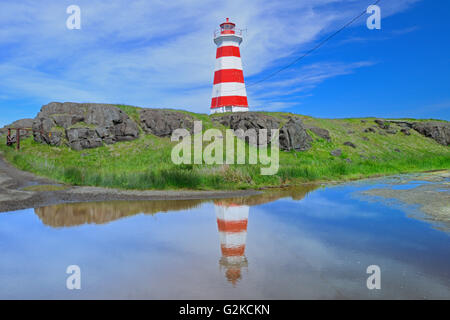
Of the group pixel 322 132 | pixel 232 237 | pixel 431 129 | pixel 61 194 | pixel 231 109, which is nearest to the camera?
pixel 232 237

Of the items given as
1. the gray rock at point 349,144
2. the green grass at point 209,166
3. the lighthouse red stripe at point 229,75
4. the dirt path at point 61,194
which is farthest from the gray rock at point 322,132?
the dirt path at point 61,194

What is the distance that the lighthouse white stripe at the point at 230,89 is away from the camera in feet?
123

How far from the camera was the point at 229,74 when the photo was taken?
3716cm

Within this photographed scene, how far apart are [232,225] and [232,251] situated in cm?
258

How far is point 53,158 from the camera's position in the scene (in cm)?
2566

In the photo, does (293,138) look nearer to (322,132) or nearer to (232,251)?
(322,132)

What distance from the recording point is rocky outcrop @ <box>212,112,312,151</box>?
3136 cm

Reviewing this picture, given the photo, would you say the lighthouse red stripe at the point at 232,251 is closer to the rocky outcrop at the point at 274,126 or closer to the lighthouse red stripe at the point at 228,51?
the rocky outcrop at the point at 274,126

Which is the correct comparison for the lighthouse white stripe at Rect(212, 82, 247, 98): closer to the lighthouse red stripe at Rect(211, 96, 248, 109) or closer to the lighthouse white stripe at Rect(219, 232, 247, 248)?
the lighthouse red stripe at Rect(211, 96, 248, 109)

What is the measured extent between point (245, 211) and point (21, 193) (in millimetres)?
10118

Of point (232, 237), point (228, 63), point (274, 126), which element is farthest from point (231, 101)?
point (232, 237)

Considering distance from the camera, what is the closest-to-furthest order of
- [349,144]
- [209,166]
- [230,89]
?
[209,166], [349,144], [230,89]
